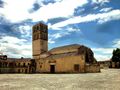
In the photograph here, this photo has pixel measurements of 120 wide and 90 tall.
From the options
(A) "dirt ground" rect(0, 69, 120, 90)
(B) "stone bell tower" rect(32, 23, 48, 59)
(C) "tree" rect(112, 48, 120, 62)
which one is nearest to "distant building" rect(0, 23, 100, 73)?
(B) "stone bell tower" rect(32, 23, 48, 59)

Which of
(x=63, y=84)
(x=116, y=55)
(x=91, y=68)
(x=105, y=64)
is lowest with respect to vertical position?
(x=63, y=84)

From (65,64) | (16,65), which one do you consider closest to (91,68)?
(65,64)

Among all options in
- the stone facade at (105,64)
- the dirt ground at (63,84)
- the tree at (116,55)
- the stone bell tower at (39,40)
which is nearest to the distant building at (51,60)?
the stone bell tower at (39,40)

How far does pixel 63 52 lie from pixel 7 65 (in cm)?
2322

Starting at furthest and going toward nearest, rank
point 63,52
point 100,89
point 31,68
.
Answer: point 31,68 → point 63,52 → point 100,89

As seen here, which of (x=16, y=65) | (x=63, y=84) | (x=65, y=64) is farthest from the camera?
(x=16, y=65)

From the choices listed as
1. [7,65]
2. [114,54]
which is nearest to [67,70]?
[7,65]

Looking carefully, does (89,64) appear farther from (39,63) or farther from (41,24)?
(41,24)

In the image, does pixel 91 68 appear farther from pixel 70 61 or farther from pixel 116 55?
pixel 116 55

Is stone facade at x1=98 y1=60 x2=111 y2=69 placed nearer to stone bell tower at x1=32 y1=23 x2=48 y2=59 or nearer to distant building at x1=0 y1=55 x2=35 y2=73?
stone bell tower at x1=32 y1=23 x2=48 y2=59

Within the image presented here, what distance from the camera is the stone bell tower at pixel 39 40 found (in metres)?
74.8

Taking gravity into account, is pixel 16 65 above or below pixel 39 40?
below

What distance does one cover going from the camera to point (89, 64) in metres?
45.9

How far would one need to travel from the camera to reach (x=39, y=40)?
7538cm
